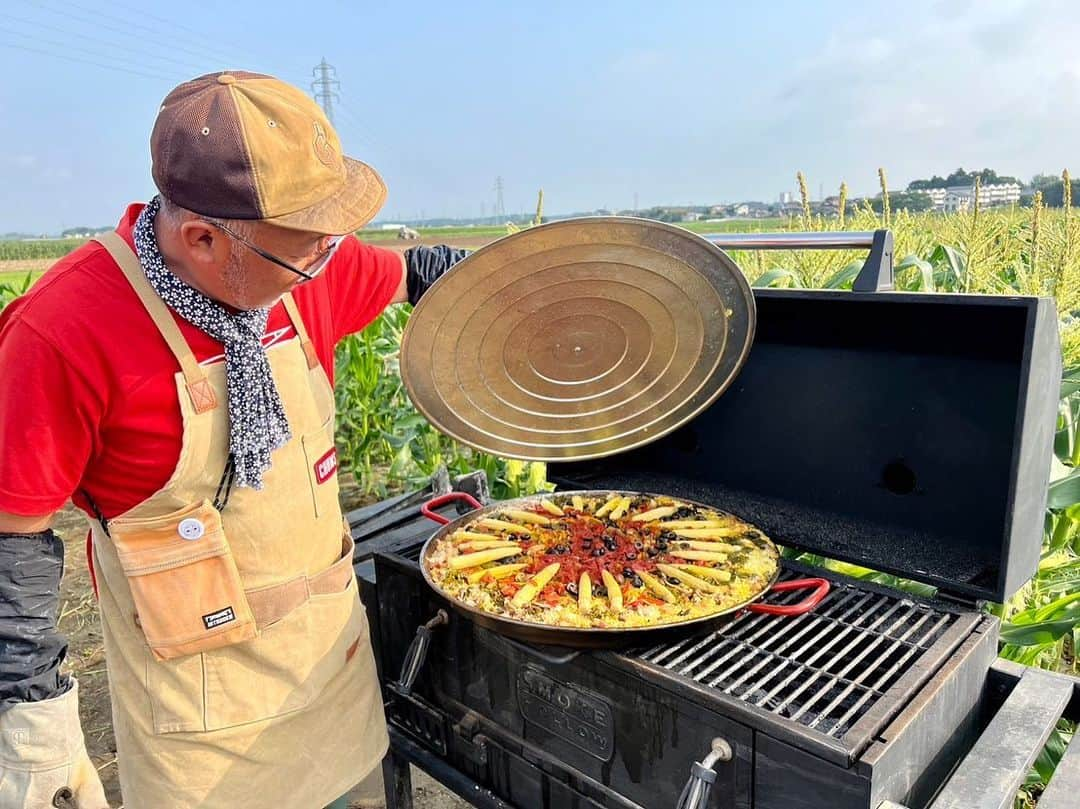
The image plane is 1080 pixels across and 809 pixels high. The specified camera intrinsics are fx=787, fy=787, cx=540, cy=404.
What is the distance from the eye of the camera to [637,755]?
181 centimetres

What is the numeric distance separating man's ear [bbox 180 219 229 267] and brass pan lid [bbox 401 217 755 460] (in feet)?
1.93

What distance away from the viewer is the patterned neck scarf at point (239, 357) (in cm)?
186

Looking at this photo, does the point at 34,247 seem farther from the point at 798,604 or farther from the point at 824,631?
the point at 824,631

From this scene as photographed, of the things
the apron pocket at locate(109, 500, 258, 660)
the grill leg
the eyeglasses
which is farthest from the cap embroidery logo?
the grill leg

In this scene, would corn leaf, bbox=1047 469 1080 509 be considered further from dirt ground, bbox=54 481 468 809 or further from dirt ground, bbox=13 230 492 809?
dirt ground, bbox=54 481 468 809

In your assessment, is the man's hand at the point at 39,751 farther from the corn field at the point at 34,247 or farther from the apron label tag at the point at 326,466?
the corn field at the point at 34,247

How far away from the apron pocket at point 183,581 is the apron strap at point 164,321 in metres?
0.27

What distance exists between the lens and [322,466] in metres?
2.21

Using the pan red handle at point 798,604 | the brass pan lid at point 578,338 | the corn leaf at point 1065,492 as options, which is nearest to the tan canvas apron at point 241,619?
the brass pan lid at point 578,338

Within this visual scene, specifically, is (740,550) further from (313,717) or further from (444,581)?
(313,717)

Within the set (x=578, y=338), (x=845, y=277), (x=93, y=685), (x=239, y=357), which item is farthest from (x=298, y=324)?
(x=93, y=685)

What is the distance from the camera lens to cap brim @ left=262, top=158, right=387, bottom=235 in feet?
5.69

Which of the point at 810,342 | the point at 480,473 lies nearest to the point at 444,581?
the point at 480,473

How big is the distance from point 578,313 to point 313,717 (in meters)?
1.44
